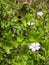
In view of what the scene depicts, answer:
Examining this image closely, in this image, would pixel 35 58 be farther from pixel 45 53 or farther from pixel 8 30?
pixel 8 30

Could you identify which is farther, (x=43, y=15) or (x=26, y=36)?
(x=43, y=15)

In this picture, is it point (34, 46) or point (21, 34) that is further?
point (21, 34)

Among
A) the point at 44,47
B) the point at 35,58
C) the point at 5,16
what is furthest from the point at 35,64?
the point at 5,16

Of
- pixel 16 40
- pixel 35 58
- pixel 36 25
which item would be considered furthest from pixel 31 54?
pixel 36 25

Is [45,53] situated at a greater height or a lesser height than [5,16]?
lesser

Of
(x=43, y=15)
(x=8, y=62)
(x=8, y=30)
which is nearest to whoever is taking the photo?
(x=8, y=62)

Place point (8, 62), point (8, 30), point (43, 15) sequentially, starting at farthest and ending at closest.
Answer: point (43, 15), point (8, 30), point (8, 62)

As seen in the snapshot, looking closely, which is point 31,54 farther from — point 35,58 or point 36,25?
point 36,25
